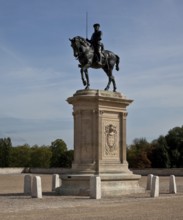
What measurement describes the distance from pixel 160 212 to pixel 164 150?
69.6 m

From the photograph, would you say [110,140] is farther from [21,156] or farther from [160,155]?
[21,156]

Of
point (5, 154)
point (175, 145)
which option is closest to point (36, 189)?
point (175, 145)

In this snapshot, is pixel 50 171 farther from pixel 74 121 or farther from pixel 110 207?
pixel 110 207

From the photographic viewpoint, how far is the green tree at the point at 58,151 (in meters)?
107

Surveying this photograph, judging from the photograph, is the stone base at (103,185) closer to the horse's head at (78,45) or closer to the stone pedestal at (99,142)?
the stone pedestal at (99,142)

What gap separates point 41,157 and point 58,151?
6241 mm

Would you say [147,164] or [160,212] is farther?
[147,164]

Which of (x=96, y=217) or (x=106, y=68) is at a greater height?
(x=106, y=68)

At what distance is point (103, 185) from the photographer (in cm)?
2300

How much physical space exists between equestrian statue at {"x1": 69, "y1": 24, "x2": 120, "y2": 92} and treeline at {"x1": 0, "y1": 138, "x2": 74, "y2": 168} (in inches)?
3096

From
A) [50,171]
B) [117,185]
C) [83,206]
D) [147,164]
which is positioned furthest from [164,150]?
[83,206]

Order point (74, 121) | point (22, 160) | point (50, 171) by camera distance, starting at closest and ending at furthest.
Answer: point (74, 121), point (50, 171), point (22, 160)

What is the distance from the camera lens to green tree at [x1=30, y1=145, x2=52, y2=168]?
121750 millimetres

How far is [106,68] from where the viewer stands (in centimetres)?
2639
